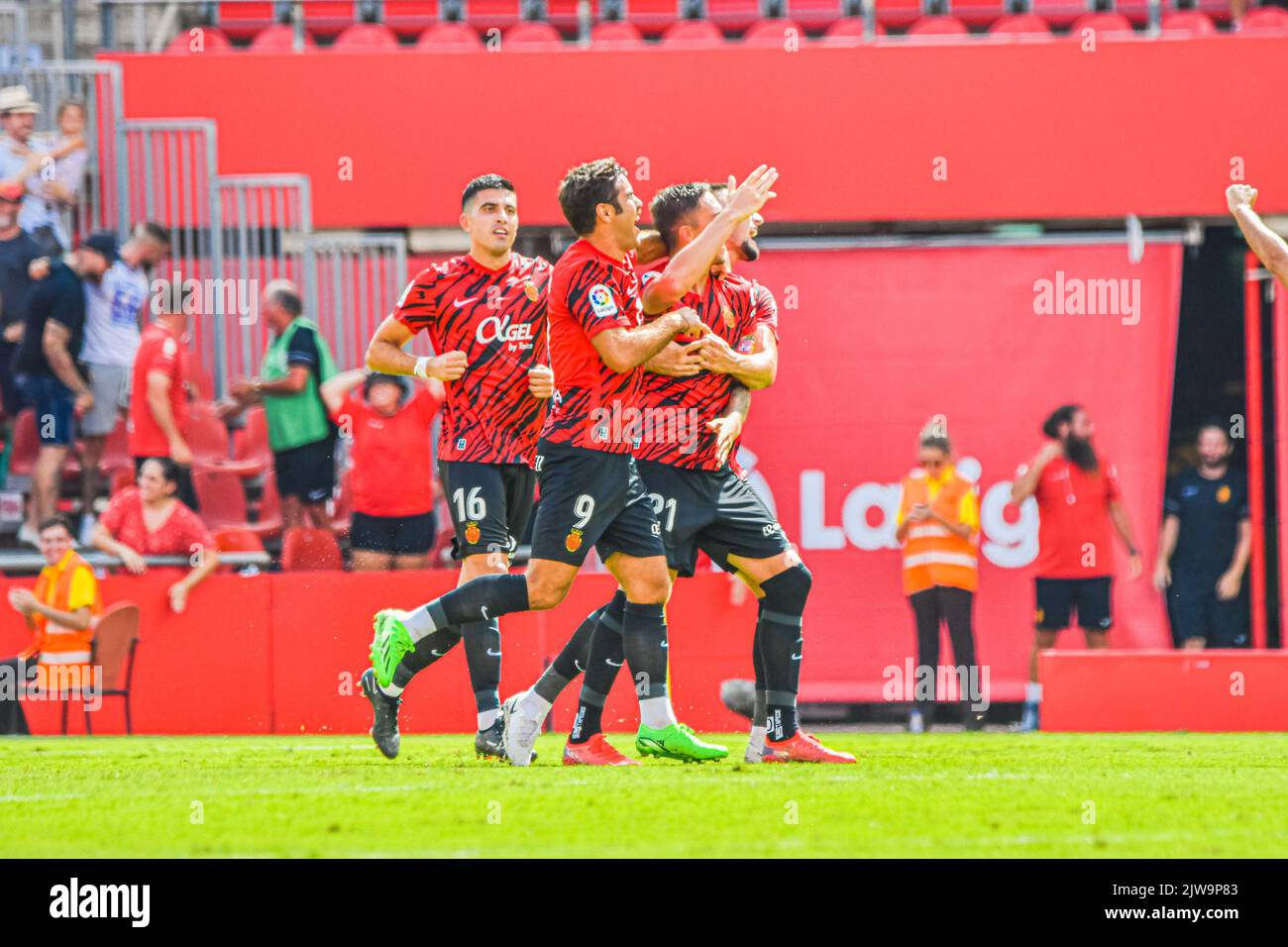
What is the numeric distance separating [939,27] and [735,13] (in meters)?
1.81

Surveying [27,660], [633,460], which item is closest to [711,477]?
[633,460]

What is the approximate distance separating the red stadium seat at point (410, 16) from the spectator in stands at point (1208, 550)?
23.4 ft

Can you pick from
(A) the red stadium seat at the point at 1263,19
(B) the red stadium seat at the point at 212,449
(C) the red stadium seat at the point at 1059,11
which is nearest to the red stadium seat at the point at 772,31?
(C) the red stadium seat at the point at 1059,11

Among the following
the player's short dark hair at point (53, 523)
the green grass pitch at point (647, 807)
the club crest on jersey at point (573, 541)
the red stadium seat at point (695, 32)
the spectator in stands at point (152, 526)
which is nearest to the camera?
the green grass pitch at point (647, 807)

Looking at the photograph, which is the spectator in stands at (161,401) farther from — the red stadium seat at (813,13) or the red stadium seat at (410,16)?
the red stadium seat at (813,13)

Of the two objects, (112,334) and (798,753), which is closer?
(798,753)

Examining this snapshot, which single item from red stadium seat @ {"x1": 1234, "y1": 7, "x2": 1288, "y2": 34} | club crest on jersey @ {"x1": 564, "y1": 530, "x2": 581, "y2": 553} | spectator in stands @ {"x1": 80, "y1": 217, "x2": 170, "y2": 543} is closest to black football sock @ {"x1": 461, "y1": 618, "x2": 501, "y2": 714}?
club crest on jersey @ {"x1": 564, "y1": 530, "x2": 581, "y2": 553}

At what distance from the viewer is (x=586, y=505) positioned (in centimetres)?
694

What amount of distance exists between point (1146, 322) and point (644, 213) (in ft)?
11.3

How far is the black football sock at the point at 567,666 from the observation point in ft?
24.2

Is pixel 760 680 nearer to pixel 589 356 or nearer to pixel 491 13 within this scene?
pixel 589 356

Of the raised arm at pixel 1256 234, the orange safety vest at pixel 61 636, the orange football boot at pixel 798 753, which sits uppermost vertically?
the raised arm at pixel 1256 234

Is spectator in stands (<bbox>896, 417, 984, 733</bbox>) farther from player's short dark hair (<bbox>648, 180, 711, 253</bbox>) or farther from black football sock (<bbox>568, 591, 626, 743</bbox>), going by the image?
player's short dark hair (<bbox>648, 180, 711, 253</bbox>)
